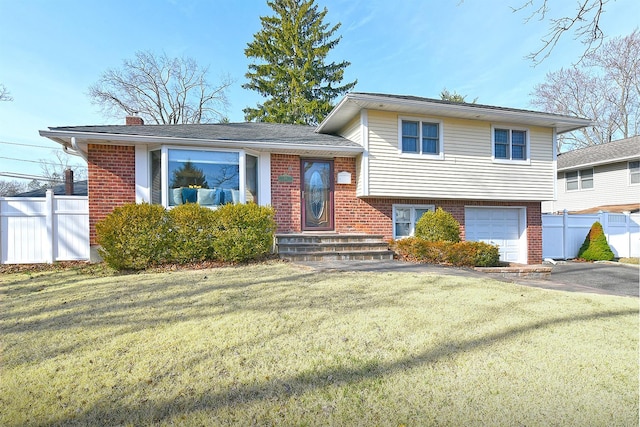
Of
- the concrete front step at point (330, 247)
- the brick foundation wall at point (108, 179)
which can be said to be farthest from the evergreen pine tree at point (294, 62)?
the concrete front step at point (330, 247)

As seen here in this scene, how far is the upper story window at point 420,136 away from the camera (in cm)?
980

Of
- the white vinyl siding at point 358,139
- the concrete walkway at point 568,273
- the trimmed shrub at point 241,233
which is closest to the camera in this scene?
the concrete walkway at point 568,273

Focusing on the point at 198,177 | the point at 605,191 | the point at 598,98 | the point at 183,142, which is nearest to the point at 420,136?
the point at 198,177

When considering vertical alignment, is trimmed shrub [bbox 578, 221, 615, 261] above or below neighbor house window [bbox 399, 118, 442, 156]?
below

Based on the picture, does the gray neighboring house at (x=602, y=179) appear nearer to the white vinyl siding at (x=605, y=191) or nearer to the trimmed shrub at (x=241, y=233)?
the white vinyl siding at (x=605, y=191)

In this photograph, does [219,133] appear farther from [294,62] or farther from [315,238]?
[294,62]

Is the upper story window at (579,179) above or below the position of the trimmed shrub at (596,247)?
above

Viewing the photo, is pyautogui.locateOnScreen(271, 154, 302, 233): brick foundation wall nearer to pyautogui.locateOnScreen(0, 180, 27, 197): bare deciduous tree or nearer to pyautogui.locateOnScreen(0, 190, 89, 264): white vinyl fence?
pyautogui.locateOnScreen(0, 190, 89, 264): white vinyl fence

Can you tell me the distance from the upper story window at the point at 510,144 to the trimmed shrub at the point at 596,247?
→ 4.26m

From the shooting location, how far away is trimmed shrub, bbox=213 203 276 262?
725cm

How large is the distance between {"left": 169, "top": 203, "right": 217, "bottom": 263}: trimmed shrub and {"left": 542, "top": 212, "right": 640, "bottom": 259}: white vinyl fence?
11.7 meters

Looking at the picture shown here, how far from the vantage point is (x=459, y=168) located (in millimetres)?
10172

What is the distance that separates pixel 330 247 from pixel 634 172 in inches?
658

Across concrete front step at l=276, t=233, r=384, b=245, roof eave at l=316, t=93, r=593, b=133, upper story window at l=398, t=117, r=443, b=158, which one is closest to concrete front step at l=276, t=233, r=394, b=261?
concrete front step at l=276, t=233, r=384, b=245
